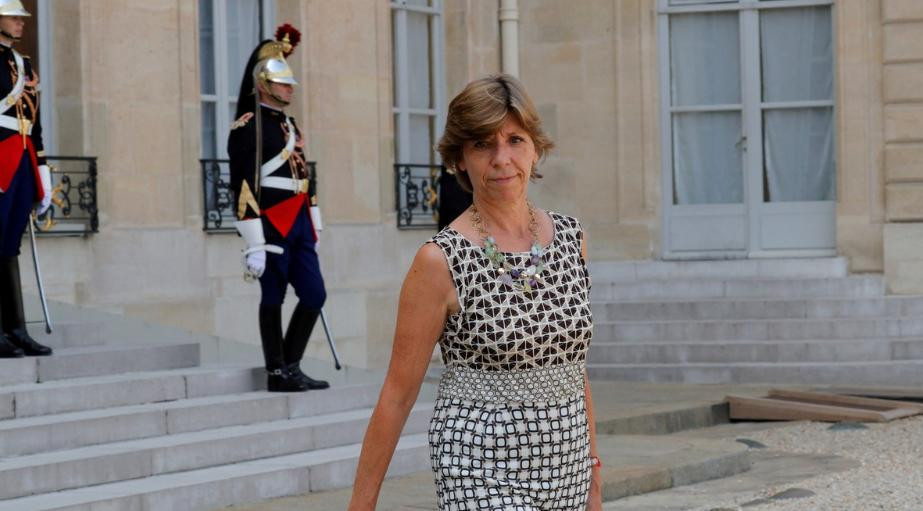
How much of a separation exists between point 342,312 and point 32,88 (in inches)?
182

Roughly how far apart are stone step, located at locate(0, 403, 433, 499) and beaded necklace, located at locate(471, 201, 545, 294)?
3815 millimetres

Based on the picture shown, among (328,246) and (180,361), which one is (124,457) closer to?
(180,361)

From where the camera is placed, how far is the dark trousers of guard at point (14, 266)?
7934mm

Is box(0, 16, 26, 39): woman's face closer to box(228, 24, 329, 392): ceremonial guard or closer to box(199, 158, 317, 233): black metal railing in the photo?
box(228, 24, 329, 392): ceremonial guard

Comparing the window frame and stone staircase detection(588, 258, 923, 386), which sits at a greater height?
the window frame

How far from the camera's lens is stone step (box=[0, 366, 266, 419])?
748 cm

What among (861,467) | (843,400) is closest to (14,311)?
(861,467)

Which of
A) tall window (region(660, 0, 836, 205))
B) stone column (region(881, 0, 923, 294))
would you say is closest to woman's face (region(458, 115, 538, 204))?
stone column (region(881, 0, 923, 294))

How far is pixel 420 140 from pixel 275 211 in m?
5.61

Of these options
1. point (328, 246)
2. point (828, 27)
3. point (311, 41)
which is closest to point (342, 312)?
point (328, 246)

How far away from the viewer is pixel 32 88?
8211 millimetres

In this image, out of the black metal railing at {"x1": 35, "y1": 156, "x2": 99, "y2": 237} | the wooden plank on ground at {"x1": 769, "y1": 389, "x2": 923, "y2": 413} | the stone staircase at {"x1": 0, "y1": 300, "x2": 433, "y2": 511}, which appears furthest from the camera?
the wooden plank on ground at {"x1": 769, "y1": 389, "x2": 923, "y2": 413}

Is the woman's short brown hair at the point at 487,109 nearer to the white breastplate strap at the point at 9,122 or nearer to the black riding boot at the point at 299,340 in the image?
the white breastplate strap at the point at 9,122

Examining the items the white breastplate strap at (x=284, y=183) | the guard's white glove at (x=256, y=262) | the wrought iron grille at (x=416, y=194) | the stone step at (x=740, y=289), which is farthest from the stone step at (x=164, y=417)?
the stone step at (x=740, y=289)
